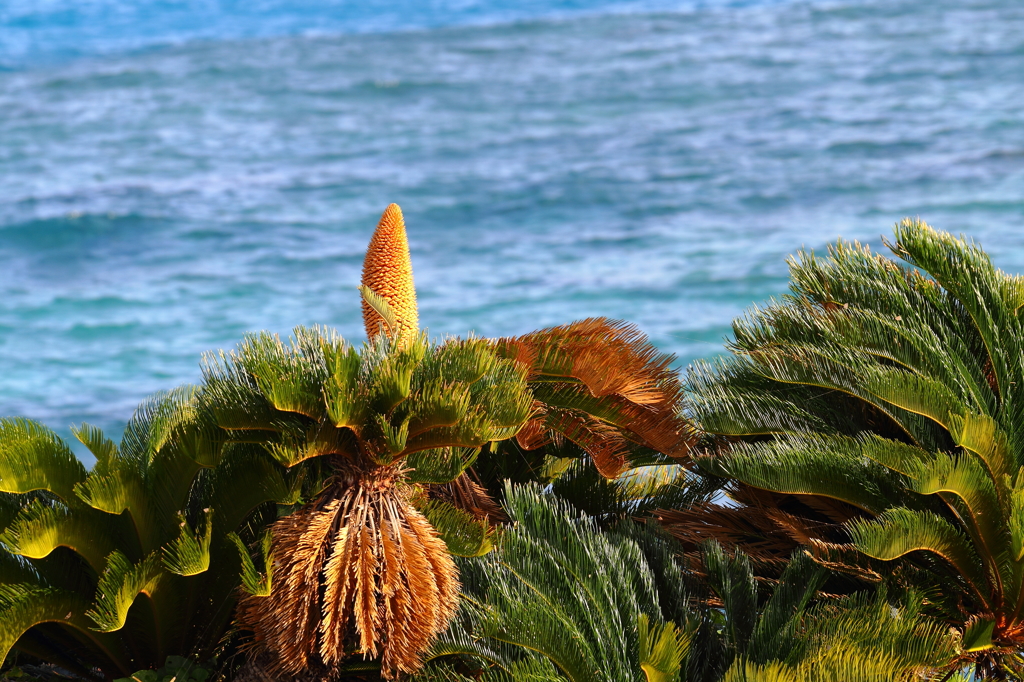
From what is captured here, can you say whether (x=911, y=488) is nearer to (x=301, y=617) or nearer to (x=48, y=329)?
(x=301, y=617)

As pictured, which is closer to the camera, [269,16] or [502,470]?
[502,470]

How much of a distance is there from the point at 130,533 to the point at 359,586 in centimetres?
163

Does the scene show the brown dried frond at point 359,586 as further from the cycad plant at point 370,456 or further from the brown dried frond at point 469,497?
the brown dried frond at point 469,497

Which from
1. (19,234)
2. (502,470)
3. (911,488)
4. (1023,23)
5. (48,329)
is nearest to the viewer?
(911,488)

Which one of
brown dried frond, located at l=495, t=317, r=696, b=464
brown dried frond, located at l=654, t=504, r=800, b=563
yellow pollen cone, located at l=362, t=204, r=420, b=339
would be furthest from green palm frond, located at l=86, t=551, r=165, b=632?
brown dried frond, located at l=654, t=504, r=800, b=563

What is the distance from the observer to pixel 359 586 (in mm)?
4629

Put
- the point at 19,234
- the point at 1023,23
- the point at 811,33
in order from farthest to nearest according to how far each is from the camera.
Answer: the point at 811,33 → the point at 1023,23 → the point at 19,234

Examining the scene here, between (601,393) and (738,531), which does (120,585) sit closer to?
(601,393)

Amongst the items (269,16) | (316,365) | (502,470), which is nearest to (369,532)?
(316,365)

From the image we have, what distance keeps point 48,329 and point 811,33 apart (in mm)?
38115

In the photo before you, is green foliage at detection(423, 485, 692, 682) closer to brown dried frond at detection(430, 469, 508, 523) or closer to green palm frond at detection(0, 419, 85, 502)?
brown dried frond at detection(430, 469, 508, 523)

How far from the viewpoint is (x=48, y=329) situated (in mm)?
29344

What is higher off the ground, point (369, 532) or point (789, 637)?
point (369, 532)

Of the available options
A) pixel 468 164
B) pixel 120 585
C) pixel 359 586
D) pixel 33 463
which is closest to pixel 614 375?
pixel 359 586
